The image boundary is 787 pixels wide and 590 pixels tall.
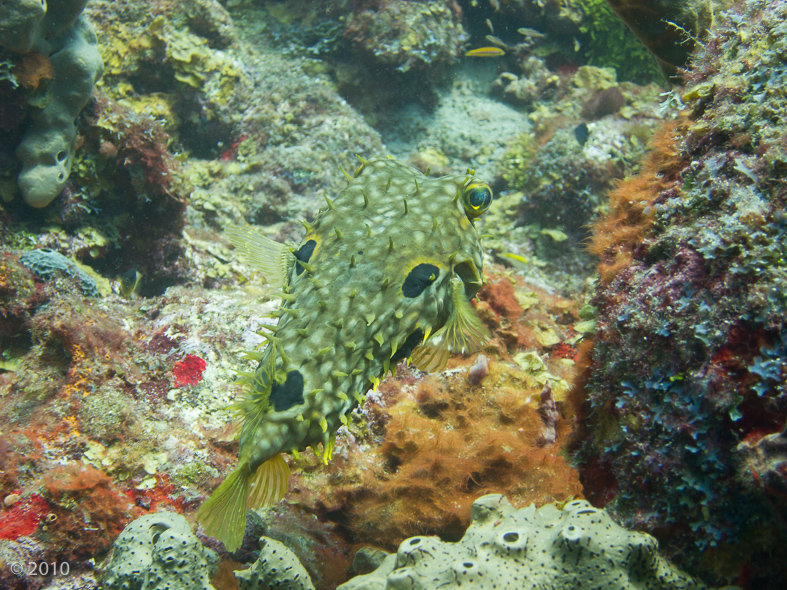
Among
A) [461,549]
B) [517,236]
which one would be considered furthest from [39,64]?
[517,236]

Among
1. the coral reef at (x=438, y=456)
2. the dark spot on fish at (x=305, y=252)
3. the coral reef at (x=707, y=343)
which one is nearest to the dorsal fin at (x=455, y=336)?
the coral reef at (x=707, y=343)

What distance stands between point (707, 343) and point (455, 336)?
1274mm

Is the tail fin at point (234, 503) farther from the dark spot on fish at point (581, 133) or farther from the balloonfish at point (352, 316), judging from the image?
the dark spot on fish at point (581, 133)

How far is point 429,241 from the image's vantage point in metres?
2.39

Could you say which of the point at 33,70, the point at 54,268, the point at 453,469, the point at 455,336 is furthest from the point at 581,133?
the point at 54,268

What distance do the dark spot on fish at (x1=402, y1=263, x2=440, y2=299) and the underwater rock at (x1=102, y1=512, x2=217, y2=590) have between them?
200cm

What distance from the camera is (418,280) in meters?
2.29

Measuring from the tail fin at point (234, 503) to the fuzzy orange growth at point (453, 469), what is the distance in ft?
4.36

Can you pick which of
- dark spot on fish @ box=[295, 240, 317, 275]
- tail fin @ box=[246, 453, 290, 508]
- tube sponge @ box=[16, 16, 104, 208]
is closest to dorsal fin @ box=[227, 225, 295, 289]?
dark spot on fish @ box=[295, 240, 317, 275]

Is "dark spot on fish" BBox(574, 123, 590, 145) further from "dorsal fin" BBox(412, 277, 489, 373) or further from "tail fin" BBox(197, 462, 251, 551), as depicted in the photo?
"tail fin" BBox(197, 462, 251, 551)

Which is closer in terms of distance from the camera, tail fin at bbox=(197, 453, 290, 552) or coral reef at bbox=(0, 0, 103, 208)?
tail fin at bbox=(197, 453, 290, 552)

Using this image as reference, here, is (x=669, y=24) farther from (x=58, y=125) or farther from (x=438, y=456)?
(x=58, y=125)

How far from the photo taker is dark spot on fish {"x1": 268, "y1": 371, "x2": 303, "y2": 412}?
200cm

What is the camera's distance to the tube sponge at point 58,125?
5.54 m
